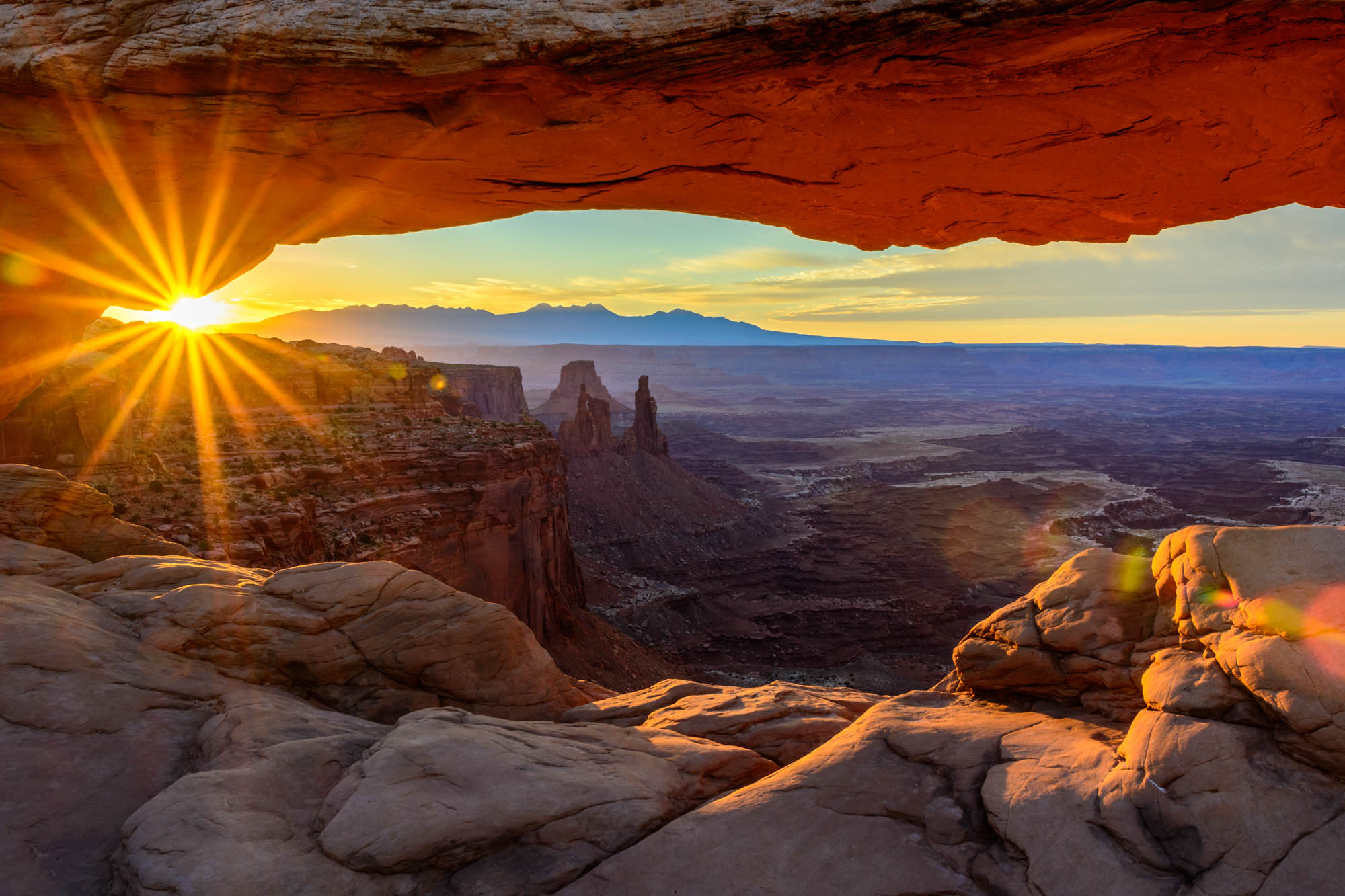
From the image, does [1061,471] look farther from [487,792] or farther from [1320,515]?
[487,792]

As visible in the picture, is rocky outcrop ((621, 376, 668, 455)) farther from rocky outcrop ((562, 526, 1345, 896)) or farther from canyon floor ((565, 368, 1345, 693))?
rocky outcrop ((562, 526, 1345, 896))

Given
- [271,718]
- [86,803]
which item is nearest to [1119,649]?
[271,718]

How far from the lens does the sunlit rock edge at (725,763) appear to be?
468 cm

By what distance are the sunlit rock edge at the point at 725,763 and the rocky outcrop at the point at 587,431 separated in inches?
1991

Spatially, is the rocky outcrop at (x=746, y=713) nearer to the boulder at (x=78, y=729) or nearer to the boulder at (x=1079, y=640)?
the boulder at (x=1079, y=640)

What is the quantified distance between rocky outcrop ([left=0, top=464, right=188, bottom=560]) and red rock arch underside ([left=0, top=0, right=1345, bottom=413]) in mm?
3831

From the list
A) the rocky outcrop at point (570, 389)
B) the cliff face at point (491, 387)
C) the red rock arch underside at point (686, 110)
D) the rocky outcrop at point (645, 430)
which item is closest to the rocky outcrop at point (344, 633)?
the red rock arch underside at point (686, 110)

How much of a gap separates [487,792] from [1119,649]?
20.1 feet

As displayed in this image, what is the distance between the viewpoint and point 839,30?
5.69 m

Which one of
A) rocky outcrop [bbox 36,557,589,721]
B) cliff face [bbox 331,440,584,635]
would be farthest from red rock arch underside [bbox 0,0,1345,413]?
cliff face [bbox 331,440,584,635]

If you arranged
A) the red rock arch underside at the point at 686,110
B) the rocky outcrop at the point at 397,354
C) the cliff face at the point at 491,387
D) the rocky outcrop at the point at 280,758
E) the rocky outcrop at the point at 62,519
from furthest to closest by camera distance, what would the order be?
the cliff face at the point at 491,387, the rocky outcrop at the point at 397,354, the rocky outcrop at the point at 62,519, the red rock arch underside at the point at 686,110, the rocky outcrop at the point at 280,758

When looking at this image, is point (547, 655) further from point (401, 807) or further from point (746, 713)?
point (401, 807)

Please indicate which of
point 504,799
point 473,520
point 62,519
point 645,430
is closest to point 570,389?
point 645,430

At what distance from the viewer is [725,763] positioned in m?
6.93
